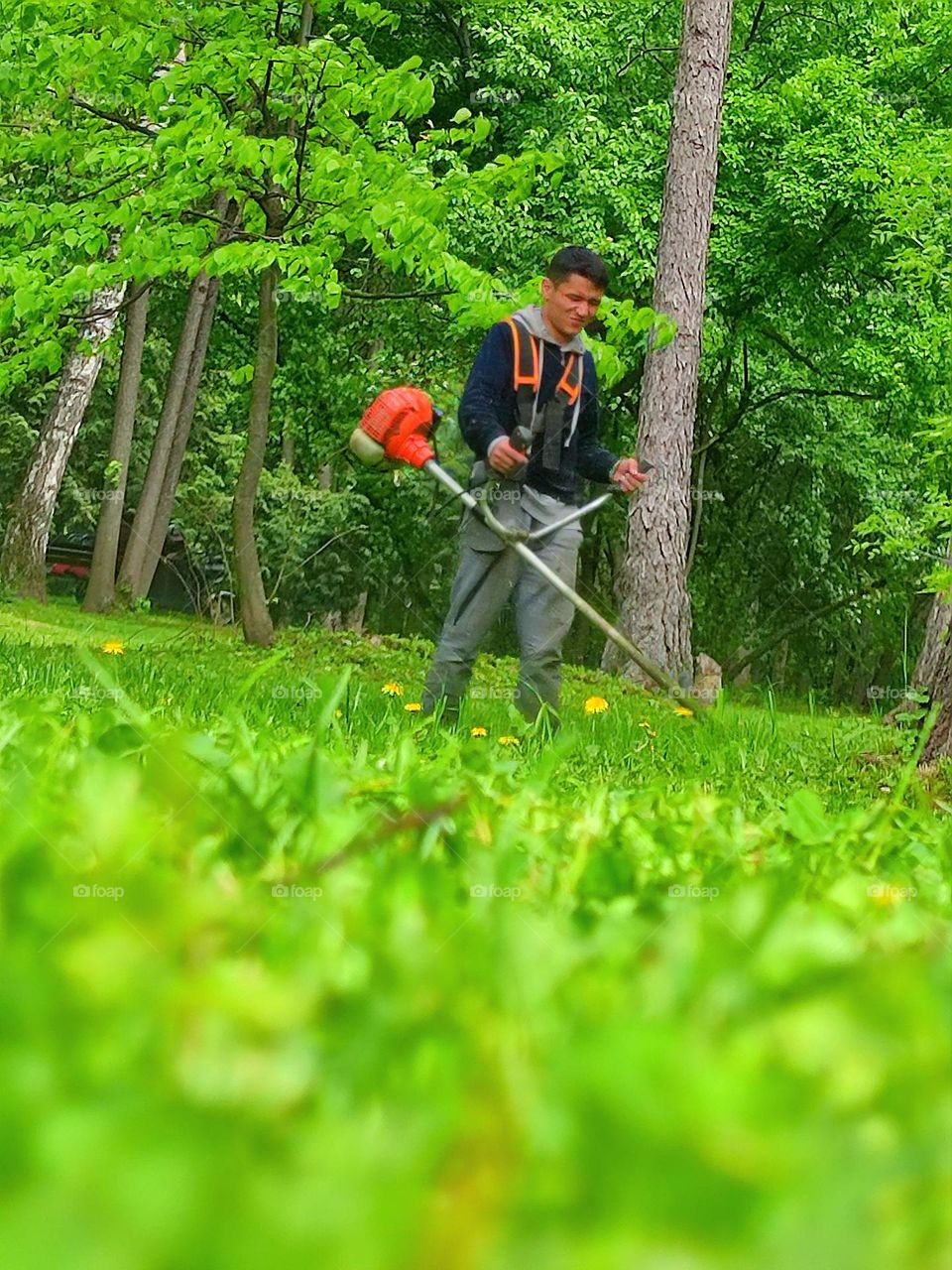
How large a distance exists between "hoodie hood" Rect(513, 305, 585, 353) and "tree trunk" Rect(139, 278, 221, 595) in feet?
51.5

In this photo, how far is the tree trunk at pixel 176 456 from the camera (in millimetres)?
21891

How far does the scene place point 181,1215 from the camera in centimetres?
47

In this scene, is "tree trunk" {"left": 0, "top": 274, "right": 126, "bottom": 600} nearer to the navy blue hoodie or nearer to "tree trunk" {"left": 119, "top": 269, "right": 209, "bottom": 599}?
"tree trunk" {"left": 119, "top": 269, "right": 209, "bottom": 599}

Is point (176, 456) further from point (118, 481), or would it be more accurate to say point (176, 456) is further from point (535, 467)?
point (535, 467)

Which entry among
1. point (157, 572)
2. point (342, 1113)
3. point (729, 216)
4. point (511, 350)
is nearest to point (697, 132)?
point (729, 216)

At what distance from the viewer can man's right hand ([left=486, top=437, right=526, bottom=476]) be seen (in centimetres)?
614

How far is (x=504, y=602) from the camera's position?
6.88 meters
